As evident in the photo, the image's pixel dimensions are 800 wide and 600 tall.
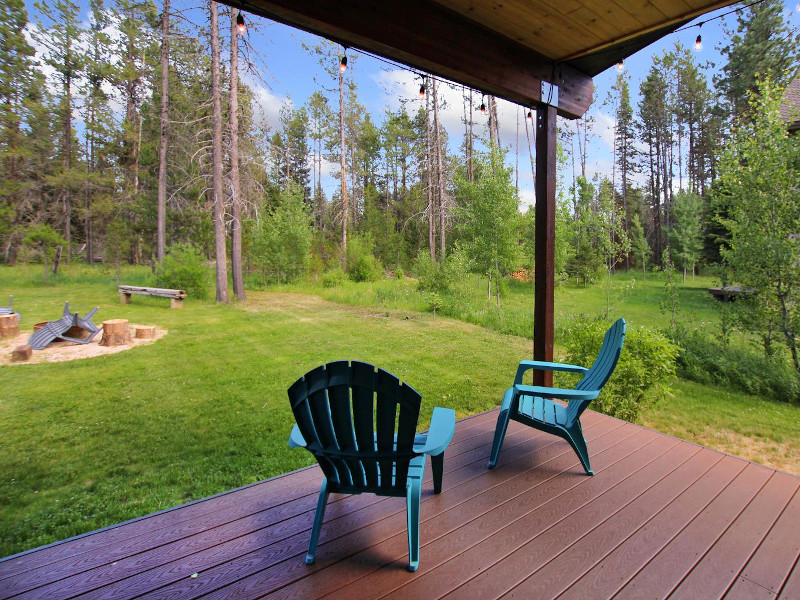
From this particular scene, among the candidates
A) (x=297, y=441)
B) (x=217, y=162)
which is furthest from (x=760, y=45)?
(x=297, y=441)

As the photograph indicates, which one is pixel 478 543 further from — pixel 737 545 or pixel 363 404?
pixel 737 545

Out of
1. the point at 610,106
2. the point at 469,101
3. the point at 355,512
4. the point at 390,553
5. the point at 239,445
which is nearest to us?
the point at 390,553

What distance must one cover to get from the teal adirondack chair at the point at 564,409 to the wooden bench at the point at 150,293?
6.78 meters

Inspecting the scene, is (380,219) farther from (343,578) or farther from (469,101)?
(343,578)

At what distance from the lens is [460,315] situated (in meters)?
8.22

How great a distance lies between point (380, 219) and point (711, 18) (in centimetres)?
1484

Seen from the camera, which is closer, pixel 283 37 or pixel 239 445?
pixel 239 445

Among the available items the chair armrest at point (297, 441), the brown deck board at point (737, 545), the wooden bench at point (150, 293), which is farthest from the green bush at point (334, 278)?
the brown deck board at point (737, 545)

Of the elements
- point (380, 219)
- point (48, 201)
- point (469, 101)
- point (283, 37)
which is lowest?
point (48, 201)

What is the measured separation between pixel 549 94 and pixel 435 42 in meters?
1.11

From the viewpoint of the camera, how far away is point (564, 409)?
239 cm

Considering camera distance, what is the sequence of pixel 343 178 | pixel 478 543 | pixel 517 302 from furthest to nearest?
pixel 343 178
pixel 517 302
pixel 478 543

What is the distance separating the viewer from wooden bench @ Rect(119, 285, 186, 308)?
22.7 feet

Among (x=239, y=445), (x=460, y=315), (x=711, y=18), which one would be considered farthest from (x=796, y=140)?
(x=239, y=445)
